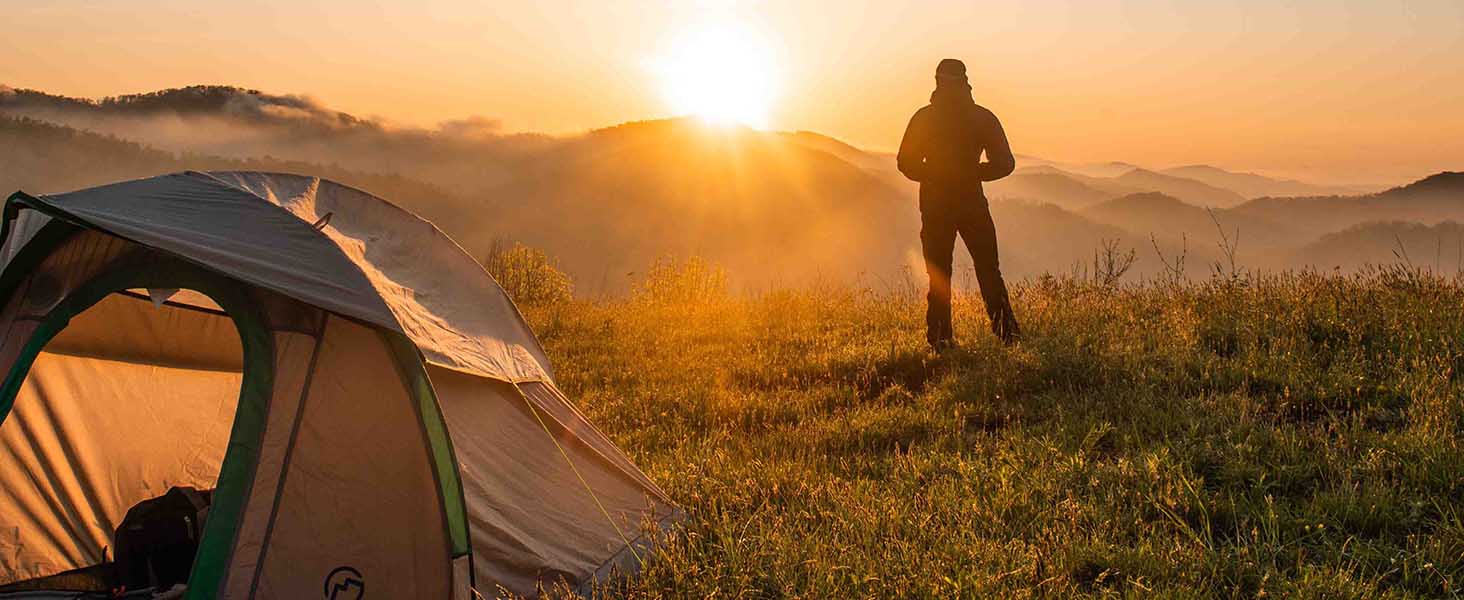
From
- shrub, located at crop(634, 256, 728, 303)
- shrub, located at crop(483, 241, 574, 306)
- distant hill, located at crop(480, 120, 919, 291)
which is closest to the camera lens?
shrub, located at crop(634, 256, 728, 303)

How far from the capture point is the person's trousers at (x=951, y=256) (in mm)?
8789

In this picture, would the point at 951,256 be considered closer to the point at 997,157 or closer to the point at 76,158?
the point at 997,157

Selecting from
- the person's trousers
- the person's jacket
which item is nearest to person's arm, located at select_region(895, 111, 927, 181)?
the person's jacket

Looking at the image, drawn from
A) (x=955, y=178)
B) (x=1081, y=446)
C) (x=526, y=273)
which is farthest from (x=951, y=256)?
(x=526, y=273)

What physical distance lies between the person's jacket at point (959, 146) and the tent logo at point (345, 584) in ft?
20.7

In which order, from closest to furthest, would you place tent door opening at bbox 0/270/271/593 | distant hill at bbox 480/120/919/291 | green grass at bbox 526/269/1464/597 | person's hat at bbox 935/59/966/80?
green grass at bbox 526/269/1464/597
tent door opening at bbox 0/270/271/593
person's hat at bbox 935/59/966/80
distant hill at bbox 480/120/919/291

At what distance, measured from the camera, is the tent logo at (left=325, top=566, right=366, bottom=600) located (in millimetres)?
4105

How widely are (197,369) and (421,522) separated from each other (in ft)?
8.26

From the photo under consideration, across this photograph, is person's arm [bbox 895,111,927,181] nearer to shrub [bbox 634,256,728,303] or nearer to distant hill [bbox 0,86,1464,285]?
shrub [bbox 634,256,728,303]

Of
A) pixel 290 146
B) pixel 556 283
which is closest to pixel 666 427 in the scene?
pixel 556 283

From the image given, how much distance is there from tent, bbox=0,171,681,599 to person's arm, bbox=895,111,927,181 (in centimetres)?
474

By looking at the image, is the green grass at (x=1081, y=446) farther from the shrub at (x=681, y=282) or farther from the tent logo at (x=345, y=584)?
the shrub at (x=681, y=282)

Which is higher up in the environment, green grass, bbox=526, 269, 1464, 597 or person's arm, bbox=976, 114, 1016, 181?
person's arm, bbox=976, 114, 1016, 181

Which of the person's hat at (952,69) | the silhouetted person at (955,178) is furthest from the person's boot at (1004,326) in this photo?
the person's hat at (952,69)
